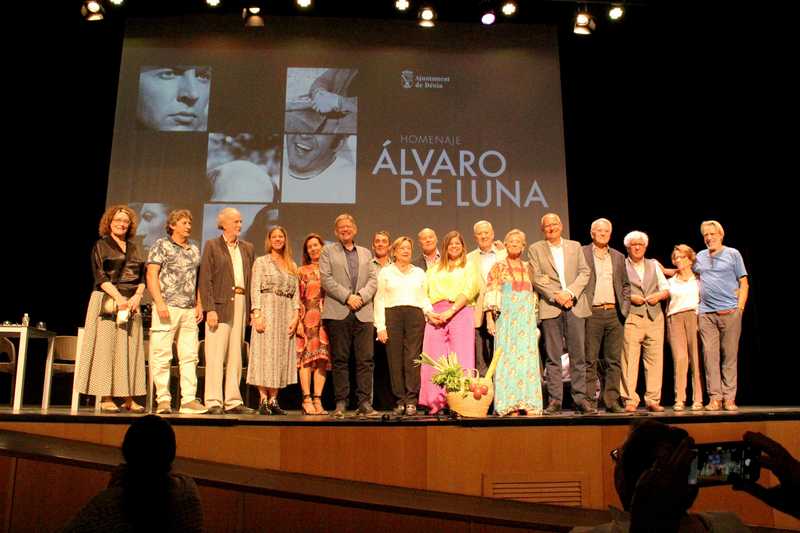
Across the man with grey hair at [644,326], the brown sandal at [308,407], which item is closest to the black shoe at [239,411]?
the brown sandal at [308,407]

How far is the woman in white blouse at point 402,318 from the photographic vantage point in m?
5.03

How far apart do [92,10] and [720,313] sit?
246 inches

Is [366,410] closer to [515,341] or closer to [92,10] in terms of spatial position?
[515,341]

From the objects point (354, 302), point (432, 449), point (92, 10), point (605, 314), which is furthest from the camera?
point (92, 10)

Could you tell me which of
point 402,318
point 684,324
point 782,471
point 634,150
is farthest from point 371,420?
point 634,150

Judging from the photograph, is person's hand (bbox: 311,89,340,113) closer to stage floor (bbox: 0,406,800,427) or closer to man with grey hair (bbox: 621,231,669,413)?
man with grey hair (bbox: 621,231,669,413)

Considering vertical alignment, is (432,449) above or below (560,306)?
below

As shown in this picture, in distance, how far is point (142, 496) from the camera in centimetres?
178

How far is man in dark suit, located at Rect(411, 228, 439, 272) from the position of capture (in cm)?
550

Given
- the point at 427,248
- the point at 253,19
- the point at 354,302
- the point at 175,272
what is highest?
the point at 253,19

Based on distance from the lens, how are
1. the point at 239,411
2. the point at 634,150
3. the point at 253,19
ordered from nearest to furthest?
the point at 239,411
the point at 253,19
the point at 634,150

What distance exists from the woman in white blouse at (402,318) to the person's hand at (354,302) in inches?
6.6

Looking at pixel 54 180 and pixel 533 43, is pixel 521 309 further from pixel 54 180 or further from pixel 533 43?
pixel 54 180

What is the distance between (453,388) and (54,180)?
16.6 feet
